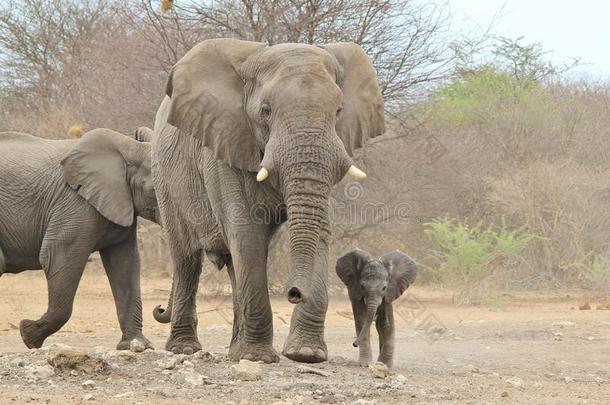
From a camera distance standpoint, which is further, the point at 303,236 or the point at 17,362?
the point at 17,362

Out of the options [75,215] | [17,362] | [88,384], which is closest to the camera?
[88,384]

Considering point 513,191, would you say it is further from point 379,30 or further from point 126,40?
point 126,40

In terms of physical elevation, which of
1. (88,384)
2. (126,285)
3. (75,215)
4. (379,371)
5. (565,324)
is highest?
(75,215)

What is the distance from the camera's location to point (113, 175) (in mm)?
10688

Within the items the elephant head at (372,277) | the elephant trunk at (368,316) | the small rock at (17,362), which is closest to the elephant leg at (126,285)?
the elephant head at (372,277)

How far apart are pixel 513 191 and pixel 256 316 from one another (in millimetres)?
13598

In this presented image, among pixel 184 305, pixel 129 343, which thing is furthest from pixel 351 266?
pixel 129 343

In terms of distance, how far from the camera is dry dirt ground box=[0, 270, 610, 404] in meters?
6.71

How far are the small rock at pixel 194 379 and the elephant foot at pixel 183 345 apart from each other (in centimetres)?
206

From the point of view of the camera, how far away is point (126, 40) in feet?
64.8

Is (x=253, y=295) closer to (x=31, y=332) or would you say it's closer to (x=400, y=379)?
(x=400, y=379)

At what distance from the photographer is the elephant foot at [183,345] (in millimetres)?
9156

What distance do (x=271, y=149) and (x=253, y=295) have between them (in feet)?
3.34

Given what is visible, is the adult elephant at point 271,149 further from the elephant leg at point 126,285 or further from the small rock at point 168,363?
the elephant leg at point 126,285
